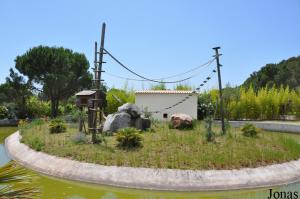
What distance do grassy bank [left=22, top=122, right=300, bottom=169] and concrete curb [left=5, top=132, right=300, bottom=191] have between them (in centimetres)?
35

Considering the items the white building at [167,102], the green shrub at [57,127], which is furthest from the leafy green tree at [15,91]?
the green shrub at [57,127]

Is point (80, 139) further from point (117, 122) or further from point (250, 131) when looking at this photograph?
Answer: point (250, 131)

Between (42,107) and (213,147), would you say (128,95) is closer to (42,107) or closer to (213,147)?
(42,107)

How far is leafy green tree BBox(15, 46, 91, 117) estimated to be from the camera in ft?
112

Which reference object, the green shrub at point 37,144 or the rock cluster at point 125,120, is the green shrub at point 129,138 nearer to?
the rock cluster at point 125,120

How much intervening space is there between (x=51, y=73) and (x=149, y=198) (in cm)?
2788

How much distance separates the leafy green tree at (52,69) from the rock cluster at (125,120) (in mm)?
20678

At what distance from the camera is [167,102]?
25.4 meters

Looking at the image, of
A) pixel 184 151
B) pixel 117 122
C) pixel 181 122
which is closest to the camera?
pixel 184 151

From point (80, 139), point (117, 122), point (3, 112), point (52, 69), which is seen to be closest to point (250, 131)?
point (117, 122)

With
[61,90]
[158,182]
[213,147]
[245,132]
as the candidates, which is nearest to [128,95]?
[61,90]

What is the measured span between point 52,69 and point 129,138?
2414 cm

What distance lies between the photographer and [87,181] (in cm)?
1057

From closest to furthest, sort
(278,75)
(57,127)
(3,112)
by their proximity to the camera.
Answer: (57,127) → (3,112) → (278,75)
